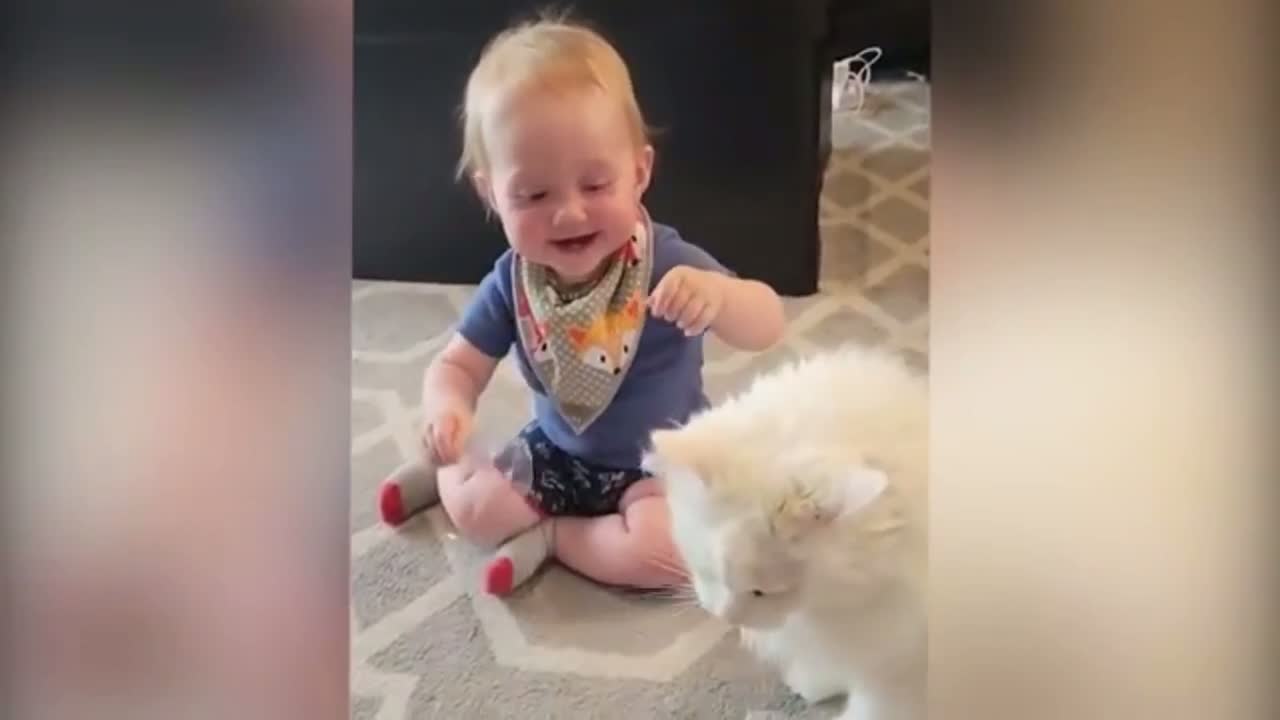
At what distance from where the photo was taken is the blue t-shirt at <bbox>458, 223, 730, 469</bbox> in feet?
1.21

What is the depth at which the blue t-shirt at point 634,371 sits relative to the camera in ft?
1.21

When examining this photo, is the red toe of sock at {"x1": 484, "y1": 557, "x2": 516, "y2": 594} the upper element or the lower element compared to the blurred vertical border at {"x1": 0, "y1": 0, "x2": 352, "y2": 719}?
lower

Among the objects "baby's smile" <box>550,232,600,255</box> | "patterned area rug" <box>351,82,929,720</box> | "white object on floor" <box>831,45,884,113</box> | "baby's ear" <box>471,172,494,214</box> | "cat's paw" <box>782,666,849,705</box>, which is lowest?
"cat's paw" <box>782,666,849,705</box>

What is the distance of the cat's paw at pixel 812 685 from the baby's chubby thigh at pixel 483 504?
9 centimetres

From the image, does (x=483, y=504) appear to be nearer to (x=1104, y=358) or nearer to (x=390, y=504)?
(x=390, y=504)

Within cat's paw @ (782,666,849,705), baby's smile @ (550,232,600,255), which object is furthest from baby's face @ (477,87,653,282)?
cat's paw @ (782,666,849,705)

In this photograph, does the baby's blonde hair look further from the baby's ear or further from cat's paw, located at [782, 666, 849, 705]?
cat's paw, located at [782, 666, 849, 705]

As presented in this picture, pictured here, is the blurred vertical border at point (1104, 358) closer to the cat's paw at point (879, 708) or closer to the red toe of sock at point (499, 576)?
the cat's paw at point (879, 708)

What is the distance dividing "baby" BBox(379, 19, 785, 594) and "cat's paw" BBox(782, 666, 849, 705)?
4cm

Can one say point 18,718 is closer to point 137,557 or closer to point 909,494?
point 137,557

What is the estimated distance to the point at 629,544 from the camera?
40cm

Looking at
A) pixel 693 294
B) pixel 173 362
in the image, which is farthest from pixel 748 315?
pixel 173 362

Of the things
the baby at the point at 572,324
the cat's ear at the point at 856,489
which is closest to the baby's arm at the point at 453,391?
the baby at the point at 572,324

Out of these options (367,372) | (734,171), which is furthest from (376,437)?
(734,171)
